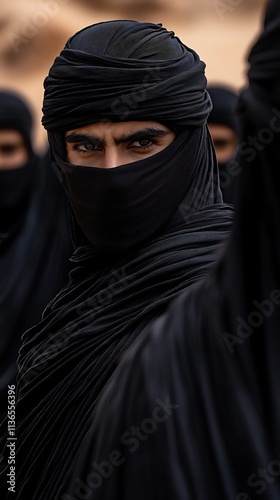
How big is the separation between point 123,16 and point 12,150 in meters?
5.32

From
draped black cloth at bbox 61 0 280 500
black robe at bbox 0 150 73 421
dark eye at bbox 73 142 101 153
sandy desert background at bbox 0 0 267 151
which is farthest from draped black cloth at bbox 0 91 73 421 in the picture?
sandy desert background at bbox 0 0 267 151

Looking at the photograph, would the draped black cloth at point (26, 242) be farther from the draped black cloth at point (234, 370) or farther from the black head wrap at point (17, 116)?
→ the draped black cloth at point (234, 370)

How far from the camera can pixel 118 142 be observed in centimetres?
279

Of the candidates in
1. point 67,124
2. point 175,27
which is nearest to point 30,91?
point 175,27

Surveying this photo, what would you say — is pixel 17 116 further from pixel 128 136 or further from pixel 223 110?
pixel 128 136

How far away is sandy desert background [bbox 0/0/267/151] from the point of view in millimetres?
10219

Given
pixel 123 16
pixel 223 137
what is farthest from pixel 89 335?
pixel 123 16

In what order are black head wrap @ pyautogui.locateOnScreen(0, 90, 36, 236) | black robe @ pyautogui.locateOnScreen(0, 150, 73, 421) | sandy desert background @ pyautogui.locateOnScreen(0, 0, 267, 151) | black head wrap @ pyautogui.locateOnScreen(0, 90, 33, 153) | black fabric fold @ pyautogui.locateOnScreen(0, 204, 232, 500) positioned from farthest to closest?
sandy desert background @ pyautogui.locateOnScreen(0, 0, 267, 151)
black head wrap @ pyautogui.locateOnScreen(0, 90, 33, 153)
black head wrap @ pyautogui.locateOnScreen(0, 90, 36, 236)
black robe @ pyautogui.locateOnScreen(0, 150, 73, 421)
black fabric fold @ pyautogui.locateOnScreen(0, 204, 232, 500)

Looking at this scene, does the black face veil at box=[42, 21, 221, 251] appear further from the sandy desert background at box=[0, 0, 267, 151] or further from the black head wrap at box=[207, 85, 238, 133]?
the sandy desert background at box=[0, 0, 267, 151]

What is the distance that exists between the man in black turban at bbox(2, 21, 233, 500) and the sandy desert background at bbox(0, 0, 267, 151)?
7237 mm

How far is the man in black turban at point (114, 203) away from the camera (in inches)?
104

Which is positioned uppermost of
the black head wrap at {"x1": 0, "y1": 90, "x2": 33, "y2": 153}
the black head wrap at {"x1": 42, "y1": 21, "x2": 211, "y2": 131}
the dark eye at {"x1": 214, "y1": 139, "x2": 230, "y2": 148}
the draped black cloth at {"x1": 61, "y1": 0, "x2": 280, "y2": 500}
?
the black head wrap at {"x1": 0, "y1": 90, "x2": 33, "y2": 153}

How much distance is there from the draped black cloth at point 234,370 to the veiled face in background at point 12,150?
3850 mm

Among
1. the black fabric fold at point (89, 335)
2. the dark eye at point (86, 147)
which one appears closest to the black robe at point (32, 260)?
the black fabric fold at point (89, 335)
